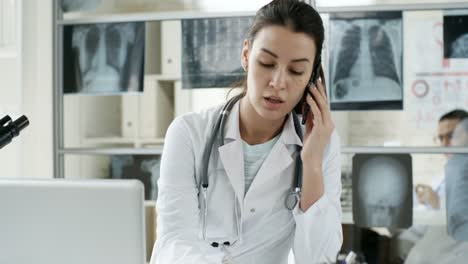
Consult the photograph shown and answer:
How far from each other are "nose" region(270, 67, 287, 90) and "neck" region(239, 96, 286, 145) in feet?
0.56

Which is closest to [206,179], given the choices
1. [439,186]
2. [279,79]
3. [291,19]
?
[279,79]

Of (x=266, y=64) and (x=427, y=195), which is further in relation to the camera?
(x=427, y=195)

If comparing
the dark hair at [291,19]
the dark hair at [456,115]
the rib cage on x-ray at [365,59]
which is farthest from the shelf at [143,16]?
the dark hair at [291,19]

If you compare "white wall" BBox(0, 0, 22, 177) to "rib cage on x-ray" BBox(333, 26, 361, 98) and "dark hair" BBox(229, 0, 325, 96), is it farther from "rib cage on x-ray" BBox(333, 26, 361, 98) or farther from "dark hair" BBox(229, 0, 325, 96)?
"dark hair" BBox(229, 0, 325, 96)

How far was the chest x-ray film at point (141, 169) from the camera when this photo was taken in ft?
9.05

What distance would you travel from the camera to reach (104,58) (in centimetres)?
280

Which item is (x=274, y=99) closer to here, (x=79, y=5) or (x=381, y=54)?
(x=381, y=54)

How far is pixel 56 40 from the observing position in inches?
110

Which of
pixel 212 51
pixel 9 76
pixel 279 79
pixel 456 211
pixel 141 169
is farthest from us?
pixel 9 76

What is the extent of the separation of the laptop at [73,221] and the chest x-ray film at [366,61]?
1679 millimetres

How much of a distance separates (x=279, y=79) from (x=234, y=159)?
0.25m

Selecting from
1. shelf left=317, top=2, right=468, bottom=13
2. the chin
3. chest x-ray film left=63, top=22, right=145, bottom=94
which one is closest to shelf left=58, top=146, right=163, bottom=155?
chest x-ray film left=63, top=22, right=145, bottom=94

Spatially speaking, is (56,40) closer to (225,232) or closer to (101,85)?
(101,85)

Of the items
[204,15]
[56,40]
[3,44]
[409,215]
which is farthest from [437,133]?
[3,44]
